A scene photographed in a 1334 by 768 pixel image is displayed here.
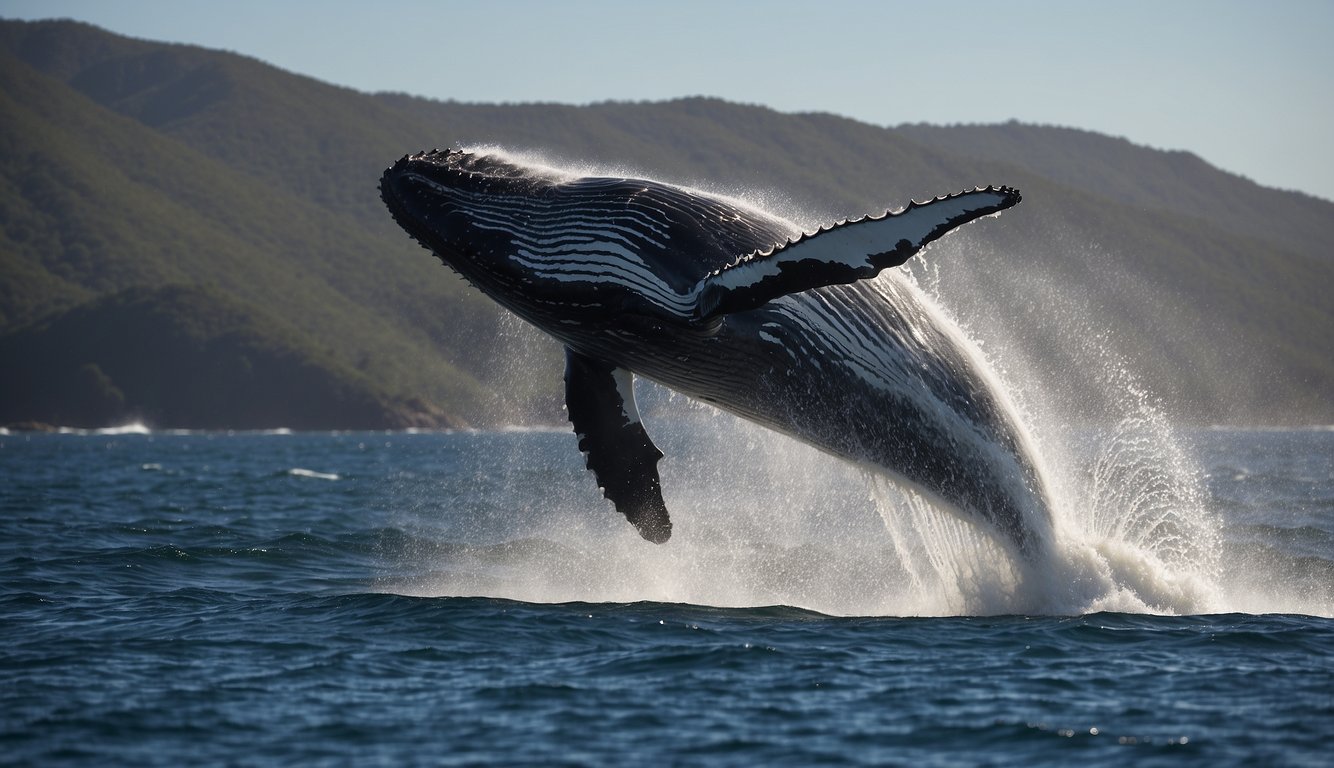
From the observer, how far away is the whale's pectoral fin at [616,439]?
10.7m

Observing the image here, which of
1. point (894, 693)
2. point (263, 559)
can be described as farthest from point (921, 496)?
point (263, 559)

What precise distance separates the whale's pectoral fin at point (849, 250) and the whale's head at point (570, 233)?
66 centimetres

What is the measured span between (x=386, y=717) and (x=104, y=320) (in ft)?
469

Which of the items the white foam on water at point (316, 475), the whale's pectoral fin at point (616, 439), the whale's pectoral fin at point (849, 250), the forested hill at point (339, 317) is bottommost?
the white foam on water at point (316, 475)

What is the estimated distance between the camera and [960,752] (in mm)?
7270

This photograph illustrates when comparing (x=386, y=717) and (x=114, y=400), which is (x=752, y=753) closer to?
(x=386, y=717)

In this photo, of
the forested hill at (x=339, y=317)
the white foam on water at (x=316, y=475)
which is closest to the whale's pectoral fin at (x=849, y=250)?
the white foam on water at (x=316, y=475)

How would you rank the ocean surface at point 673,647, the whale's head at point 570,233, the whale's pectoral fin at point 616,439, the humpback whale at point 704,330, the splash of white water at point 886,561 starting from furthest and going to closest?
the splash of white water at point 886,561 < the whale's pectoral fin at point 616,439 < the humpback whale at point 704,330 < the whale's head at point 570,233 < the ocean surface at point 673,647

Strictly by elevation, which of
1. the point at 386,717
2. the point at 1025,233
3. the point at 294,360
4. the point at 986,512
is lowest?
the point at 386,717

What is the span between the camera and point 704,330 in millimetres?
9555

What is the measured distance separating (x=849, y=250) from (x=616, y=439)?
3.06 meters

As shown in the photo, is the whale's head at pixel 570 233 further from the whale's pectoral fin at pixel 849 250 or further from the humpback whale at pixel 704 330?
the whale's pectoral fin at pixel 849 250

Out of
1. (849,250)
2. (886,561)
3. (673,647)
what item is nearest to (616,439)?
(673,647)

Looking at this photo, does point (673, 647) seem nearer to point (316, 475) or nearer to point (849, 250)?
point (849, 250)
